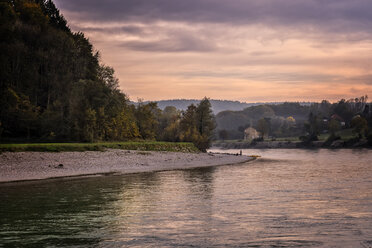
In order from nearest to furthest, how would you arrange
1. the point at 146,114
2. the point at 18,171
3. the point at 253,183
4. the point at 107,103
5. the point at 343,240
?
the point at 343,240, the point at 253,183, the point at 18,171, the point at 107,103, the point at 146,114

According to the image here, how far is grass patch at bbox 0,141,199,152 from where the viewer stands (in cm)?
4981

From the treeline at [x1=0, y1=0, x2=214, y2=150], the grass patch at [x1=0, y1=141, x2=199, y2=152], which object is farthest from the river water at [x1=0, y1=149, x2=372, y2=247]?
the treeline at [x1=0, y1=0, x2=214, y2=150]

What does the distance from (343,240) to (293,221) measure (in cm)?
434

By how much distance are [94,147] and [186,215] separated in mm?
41230

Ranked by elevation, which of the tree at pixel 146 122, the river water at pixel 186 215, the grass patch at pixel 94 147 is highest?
the tree at pixel 146 122

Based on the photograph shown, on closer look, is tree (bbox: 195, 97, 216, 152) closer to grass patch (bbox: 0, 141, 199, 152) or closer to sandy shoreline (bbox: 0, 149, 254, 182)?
grass patch (bbox: 0, 141, 199, 152)

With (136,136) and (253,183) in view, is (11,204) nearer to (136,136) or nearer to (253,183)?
(253,183)

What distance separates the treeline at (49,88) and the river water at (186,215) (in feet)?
112

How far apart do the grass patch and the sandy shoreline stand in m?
1.56

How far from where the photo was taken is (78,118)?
71.9m

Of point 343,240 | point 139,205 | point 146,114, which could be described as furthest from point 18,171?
point 146,114

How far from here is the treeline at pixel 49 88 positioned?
2704 inches

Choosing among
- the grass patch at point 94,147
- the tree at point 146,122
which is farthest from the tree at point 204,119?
the tree at point 146,122

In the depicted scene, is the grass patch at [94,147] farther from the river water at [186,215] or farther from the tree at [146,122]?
the river water at [186,215]
